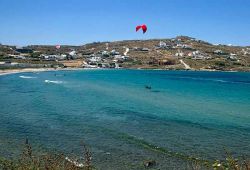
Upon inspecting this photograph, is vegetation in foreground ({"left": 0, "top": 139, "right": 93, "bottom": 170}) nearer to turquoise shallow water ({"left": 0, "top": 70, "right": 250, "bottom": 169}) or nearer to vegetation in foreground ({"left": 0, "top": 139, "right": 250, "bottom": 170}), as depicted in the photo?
vegetation in foreground ({"left": 0, "top": 139, "right": 250, "bottom": 170})

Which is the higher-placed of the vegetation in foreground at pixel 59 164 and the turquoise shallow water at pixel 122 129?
the vegetation in foreground at pixel 59 164

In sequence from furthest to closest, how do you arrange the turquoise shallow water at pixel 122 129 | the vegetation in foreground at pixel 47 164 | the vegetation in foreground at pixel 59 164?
the turquoise shallow water at pixel 122 129
the vegetation in foreground at pixel 47 164
the vegetation in foreground at pixel 59 164

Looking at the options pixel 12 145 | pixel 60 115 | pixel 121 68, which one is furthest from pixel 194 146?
pixel 121 68

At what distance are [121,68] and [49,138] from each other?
158193 millimetres

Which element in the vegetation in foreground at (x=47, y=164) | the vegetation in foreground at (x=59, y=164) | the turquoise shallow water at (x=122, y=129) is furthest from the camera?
the turquoise shallow water at (x=122, y=129)

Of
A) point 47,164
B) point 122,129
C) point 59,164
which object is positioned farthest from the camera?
point 122,129

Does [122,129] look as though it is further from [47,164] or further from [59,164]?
[47,164]

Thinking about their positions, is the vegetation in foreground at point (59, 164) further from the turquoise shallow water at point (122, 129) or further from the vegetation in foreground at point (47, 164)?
the turquoise shallow water at point (122, 129)

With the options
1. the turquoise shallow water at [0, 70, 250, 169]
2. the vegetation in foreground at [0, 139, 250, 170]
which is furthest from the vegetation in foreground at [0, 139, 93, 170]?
the turquoise shallow water at [0, 70, 250, 169]

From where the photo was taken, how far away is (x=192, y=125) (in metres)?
38.5

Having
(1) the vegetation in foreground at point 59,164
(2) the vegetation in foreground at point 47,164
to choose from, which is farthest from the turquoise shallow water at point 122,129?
(2) the vegetation in foreground at point 47,164

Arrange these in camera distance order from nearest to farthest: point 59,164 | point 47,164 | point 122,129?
point 47,164 < point 59,164 < point 122,129

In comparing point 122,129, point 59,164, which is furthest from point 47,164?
point 122,129

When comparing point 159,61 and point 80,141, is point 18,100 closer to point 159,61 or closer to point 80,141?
point 80,141
